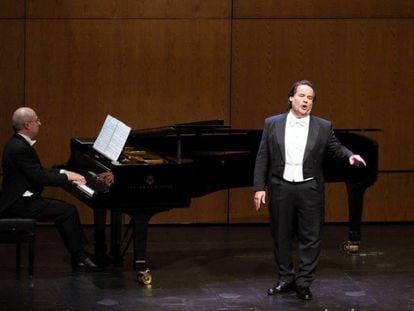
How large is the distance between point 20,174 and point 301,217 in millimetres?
2022

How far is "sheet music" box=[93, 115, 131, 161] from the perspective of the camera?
671 centimetres

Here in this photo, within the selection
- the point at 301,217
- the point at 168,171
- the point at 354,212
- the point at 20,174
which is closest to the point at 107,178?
the point at 168,171

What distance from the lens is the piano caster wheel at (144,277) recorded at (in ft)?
22.1

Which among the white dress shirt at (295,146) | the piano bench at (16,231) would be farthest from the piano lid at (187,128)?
the piano bench at (16,231)

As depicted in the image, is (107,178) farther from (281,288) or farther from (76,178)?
(281,288)

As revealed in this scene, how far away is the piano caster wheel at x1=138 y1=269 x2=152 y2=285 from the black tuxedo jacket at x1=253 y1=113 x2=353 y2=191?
1000mm

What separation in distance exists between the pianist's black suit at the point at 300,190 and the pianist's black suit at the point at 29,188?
1.46 metres

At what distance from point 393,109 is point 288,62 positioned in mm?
1086

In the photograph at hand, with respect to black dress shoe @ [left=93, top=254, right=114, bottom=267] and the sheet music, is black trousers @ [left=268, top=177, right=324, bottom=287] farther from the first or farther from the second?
black dress shoe @ [left=93, top=254, right=114, bottom=267]

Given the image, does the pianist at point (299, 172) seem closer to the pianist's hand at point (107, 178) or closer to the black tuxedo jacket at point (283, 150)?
the black tuxedo jacket at point (283, 150)

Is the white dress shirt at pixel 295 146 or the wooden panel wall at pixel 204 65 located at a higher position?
the wooden panel wall at pixel 204 65

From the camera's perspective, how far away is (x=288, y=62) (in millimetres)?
9039

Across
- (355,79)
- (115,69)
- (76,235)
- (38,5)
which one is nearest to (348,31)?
(355,79)

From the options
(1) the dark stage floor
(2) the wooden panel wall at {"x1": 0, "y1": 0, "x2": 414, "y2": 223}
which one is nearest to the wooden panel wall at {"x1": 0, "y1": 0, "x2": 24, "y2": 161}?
(2) the wooden panel wall at {"x1": 0, "y1": 0, "x2": 414, "y2": 223}
